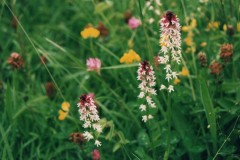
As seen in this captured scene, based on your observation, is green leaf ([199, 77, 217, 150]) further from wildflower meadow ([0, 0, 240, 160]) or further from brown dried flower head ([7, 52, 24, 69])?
brown dried flower head ([7, 52, 24, 69])

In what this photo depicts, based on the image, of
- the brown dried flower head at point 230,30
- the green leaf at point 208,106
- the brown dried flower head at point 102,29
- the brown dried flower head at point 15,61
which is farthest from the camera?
the brown dried flower head at point 102,29

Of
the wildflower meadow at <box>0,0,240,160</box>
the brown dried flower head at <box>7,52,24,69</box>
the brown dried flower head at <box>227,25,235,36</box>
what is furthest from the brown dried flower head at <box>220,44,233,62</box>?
the brown dried flower head at <box>7,52,24,69</box>

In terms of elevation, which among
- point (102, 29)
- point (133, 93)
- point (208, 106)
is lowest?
point (208, 106)

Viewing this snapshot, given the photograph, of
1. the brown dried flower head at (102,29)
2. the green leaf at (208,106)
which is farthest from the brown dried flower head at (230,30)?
the brown dried flower head at (102,29)

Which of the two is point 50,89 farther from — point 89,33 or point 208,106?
point 208,106

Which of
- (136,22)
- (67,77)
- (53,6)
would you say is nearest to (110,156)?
(67,77)

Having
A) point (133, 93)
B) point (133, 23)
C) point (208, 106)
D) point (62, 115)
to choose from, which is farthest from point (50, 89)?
point (208, 106)

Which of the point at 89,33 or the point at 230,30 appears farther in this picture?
the point at 89,33

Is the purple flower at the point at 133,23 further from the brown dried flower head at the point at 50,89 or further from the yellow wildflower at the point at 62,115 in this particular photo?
the yellow wildflower at the point at 62,115
